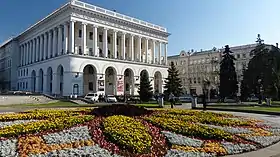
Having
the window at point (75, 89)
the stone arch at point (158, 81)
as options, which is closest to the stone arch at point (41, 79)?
the window at point (75, 89)

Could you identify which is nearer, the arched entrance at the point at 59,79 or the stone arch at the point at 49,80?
the arched entrance at the point at 59,79

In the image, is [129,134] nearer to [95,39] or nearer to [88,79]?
[95,39]

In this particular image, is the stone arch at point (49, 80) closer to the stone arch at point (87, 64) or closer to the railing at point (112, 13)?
the stone arch at point (87, 64)

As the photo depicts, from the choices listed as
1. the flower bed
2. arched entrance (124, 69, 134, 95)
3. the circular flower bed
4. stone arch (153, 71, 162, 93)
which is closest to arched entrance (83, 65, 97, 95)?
arched entrance (124, 69, 134, 95)

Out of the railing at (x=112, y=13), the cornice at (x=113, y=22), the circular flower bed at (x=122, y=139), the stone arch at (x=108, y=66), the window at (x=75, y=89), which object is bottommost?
the circular flower bed at (x=122, y=139)

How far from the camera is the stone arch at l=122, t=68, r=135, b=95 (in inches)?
2532

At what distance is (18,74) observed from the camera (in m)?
77.8

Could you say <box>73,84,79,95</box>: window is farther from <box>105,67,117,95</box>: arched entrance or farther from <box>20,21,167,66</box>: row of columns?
<box>105,67,117,95</box>: arched entrance

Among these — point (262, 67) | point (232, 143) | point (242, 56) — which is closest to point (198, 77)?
point (242, 56)

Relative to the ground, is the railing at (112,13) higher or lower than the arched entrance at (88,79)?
higher

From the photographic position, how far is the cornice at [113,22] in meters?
54.0

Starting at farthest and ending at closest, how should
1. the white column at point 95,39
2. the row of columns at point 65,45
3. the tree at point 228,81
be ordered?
the white column at point 95,39, the row of columns at point 65,45, the tree at point 228,81

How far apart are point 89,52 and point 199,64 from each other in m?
50.7

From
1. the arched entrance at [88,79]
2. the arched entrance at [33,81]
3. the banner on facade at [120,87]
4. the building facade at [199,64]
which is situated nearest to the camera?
the arched entrance at [88,79]
